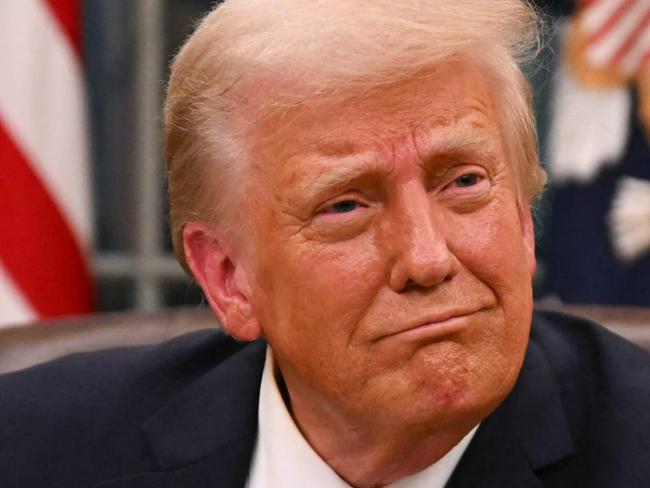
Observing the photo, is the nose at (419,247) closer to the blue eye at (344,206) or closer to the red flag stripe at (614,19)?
the blue eye at (344,206)

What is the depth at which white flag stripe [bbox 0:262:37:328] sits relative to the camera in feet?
11.5

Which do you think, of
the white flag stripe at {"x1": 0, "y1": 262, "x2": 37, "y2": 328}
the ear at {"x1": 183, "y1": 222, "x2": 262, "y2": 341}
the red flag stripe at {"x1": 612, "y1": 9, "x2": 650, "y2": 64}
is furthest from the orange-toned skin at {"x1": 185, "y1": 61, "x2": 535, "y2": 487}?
the white flag stripe at {"x1": 0, "y1": 262, "x2": 37, "y2": 328}

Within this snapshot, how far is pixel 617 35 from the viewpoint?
3332mm

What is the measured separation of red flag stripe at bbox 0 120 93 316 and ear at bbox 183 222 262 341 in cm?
150

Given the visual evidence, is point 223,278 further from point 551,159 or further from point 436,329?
point 551,159

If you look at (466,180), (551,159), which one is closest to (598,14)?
(551,159)

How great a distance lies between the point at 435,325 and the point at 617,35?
176cm

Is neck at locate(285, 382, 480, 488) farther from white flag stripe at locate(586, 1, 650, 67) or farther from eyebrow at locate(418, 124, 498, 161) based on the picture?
white flag stripe at locate(586, 1, 650, 67)

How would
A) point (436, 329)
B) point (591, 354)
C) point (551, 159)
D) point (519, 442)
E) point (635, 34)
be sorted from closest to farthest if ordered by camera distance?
point (436, 329), point (519, 442), point (591, 354), point (635, 34), point (551, 159)

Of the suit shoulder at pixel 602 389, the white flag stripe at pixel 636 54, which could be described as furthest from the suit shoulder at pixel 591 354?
the white flag stripe at pixel 636 54

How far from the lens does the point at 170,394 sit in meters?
2.33

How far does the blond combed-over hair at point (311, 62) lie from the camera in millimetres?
1821

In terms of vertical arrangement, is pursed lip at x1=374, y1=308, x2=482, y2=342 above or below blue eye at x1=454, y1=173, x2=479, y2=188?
below

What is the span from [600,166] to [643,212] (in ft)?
0.51
